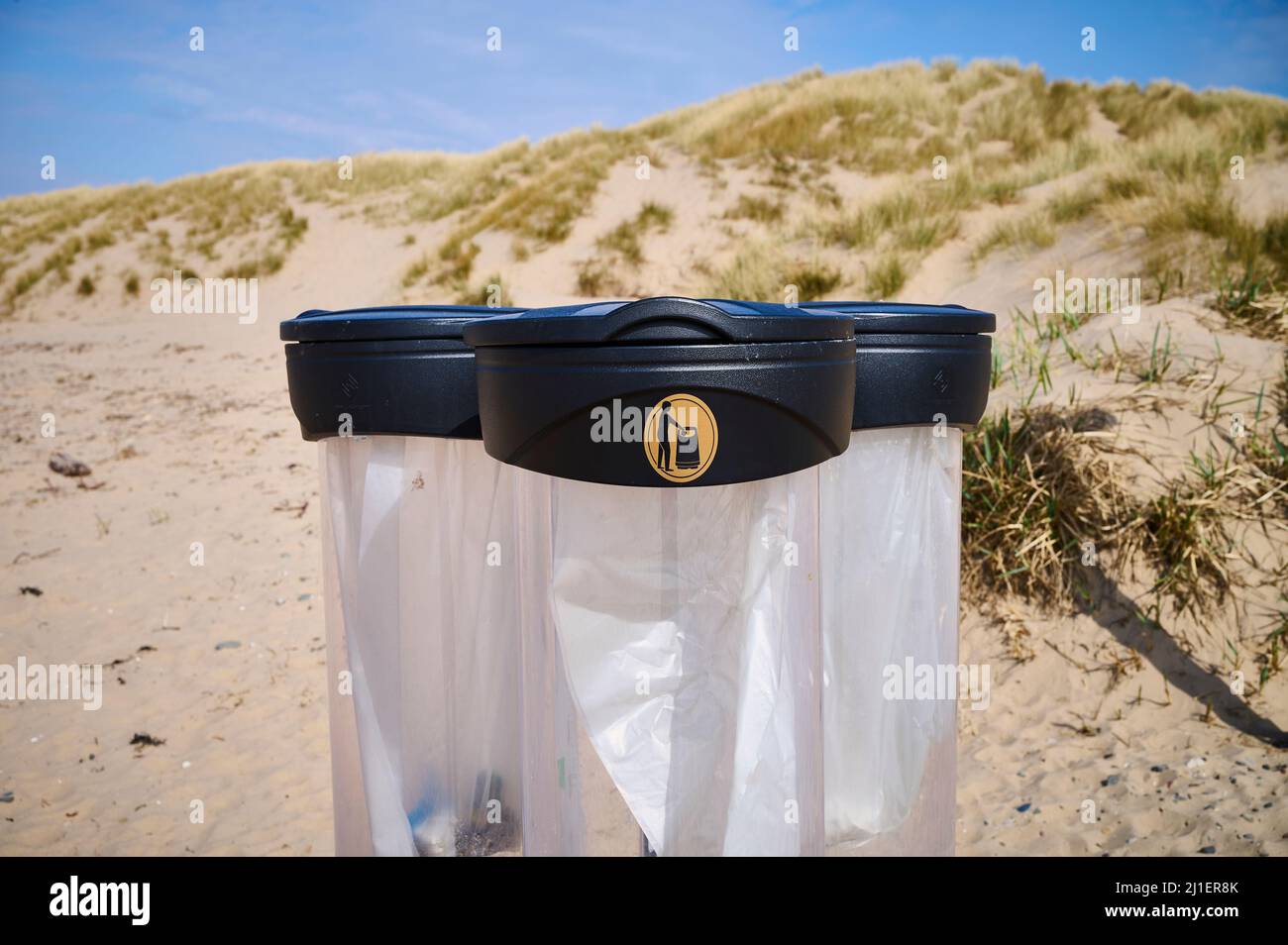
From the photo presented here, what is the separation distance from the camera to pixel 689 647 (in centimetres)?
137

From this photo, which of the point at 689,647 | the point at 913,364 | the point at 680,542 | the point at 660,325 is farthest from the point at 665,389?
the point at 913,364

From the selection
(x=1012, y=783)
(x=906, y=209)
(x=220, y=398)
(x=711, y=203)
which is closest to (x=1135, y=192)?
(x=906, y=209)

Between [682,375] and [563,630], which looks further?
[563,630]

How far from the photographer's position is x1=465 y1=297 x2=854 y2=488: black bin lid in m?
1.19

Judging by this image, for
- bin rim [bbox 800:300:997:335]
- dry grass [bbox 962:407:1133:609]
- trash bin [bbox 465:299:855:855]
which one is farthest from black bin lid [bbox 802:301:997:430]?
dry grass [bbox 962:407:1133:609]

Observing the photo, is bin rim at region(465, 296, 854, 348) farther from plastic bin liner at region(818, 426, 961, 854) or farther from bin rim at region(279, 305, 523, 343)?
plastic bin liner at region(818, 426, 961, 854)

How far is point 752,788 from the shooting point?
1.37 metres

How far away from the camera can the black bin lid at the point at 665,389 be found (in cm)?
119

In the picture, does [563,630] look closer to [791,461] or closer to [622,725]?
[622,725]

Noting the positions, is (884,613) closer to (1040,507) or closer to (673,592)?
(673,592)

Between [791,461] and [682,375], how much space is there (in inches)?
8.7

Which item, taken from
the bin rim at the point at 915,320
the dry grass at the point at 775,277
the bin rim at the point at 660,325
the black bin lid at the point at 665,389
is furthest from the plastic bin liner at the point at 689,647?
the dry grass at the point at 775,277

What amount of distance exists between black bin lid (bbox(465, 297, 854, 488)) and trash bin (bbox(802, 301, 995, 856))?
37cm

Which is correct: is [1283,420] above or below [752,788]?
above
